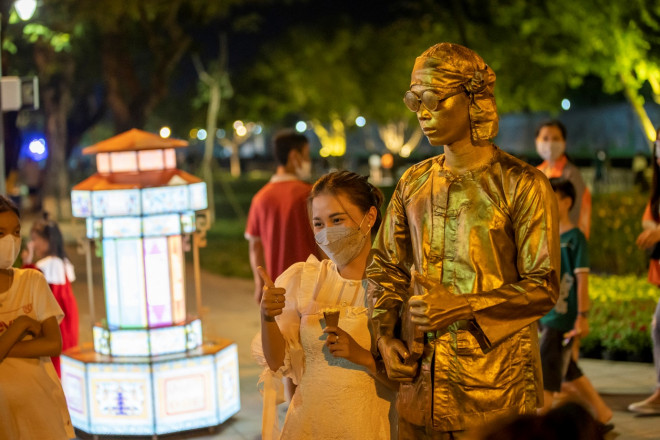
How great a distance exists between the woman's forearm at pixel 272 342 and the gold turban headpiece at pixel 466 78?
3.74 feet

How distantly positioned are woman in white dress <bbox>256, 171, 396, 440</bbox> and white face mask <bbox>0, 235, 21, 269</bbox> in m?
1.38

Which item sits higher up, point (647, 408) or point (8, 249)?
point (8, 249)

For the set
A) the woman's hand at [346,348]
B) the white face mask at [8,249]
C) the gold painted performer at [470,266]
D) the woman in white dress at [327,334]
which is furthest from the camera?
the white face mask at [8,249]

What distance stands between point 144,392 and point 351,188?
11.0 ft

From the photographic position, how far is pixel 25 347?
454 cm

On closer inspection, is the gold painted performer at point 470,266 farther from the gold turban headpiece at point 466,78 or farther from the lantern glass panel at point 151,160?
the lantern glass panel at point 151,160

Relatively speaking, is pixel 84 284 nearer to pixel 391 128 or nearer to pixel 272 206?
pixel 272 206

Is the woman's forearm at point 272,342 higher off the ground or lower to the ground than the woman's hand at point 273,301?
lower

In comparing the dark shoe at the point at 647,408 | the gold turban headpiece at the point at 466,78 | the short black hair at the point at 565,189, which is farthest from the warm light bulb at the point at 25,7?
the gold turban headpiece at the point at 466,78

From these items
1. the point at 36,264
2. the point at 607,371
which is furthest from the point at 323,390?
the point at 607,371

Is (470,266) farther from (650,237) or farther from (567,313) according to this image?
(650,237)

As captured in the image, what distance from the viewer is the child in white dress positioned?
450 centimetres

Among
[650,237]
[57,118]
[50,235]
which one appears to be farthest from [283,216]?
[57,118]

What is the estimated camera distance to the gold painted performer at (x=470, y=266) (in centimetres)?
304
